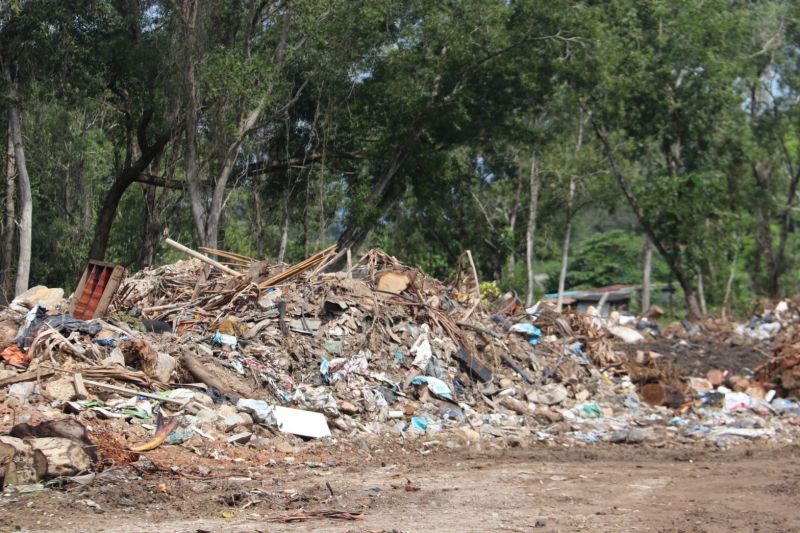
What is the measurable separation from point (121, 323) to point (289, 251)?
51.7ft

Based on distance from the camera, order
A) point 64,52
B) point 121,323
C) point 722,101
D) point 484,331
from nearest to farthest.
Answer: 1. point 121,323
2. point 484,331
3. point 64,52
4. point 722,101

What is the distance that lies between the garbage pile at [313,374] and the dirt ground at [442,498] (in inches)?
26.3

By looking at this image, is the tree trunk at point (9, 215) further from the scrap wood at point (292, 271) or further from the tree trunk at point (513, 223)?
the tree trunk at point (513, 223)

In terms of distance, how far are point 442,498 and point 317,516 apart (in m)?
1.26

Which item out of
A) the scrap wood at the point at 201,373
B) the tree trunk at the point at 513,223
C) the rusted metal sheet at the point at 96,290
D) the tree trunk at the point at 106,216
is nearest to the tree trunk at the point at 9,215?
the tree trunk at the point at 106,216

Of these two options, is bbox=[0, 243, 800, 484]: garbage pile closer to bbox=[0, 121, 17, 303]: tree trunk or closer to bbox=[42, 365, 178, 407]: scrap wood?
bbox=[42, 365, 178, 407]: scrap wood

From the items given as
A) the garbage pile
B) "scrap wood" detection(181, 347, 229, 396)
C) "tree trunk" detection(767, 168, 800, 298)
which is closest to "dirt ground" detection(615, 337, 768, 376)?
the garbage pile

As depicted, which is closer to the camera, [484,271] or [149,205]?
[149,205]

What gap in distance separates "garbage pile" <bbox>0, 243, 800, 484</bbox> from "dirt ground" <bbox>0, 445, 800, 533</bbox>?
67cm

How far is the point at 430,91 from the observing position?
2072 cm

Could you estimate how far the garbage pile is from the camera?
340 inches

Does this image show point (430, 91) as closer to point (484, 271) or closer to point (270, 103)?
point (270, 103)

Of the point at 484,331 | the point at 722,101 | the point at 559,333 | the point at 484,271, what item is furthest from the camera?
the point at 484,271

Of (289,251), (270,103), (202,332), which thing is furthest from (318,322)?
(289,251)
